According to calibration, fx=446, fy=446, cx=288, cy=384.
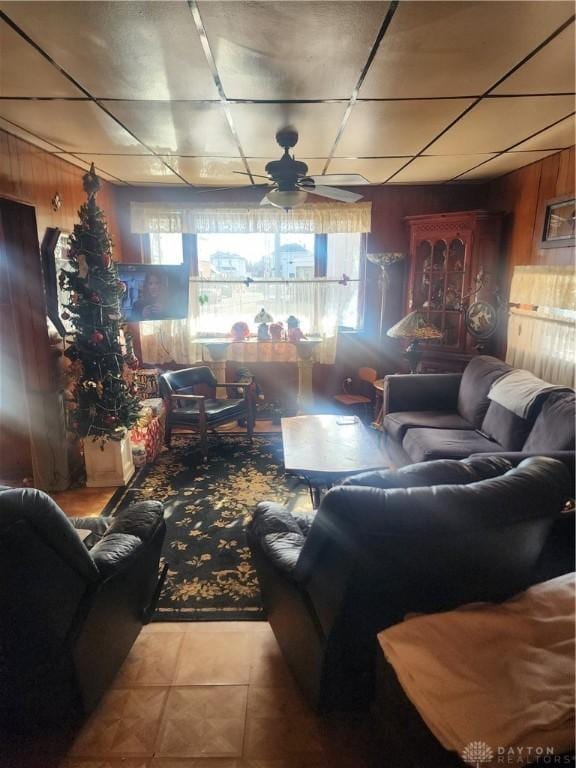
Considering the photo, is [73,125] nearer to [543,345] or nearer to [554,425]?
[554,425]

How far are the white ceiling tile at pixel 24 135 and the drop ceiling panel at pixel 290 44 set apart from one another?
1514 millimetres

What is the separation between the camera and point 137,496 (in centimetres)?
343

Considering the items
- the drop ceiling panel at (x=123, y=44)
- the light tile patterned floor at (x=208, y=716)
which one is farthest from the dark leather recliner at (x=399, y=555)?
the drop ceiling panel at (x=123, y=44)

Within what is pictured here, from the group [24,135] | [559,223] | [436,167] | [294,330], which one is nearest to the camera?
[24,135]

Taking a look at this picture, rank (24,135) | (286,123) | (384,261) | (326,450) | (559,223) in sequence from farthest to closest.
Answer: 1. (384,261)
2. (559,223)
3. (326,450)
4. (24,135)
5. (286,123)

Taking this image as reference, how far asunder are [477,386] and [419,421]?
0.56 metres

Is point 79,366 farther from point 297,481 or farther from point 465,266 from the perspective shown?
point 465,266

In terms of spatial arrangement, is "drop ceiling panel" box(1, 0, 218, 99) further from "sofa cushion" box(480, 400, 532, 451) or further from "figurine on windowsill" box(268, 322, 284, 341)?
"figurine on windowsill" box(268, 322, 284, 341)

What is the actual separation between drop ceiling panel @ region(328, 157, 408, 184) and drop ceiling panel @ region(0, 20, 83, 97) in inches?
82.0

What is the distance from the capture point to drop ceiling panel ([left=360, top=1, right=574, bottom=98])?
4.92 feet

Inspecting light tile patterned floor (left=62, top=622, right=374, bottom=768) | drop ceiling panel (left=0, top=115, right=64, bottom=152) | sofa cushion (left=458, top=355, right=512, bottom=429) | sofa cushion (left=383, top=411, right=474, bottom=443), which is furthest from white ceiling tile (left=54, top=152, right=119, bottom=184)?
sofa cushion (left=458, top=355, right=512, bottom=429)

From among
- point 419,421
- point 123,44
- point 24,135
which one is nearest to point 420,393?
point 419,421

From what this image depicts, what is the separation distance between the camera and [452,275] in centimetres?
454

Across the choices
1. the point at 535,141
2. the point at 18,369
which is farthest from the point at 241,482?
the point at 535,141
